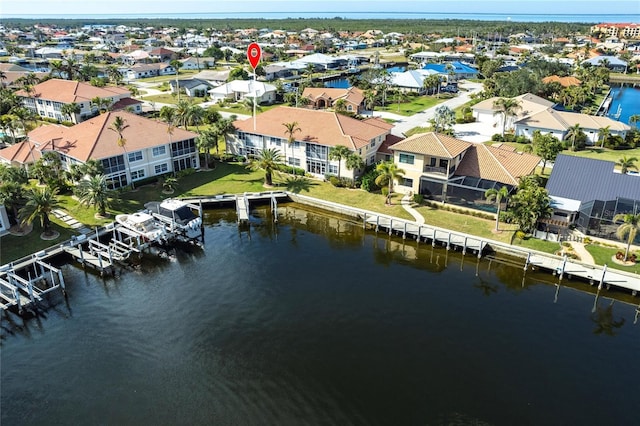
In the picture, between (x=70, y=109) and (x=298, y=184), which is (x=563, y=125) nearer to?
(x=298, y=184)

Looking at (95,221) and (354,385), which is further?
(95,221)

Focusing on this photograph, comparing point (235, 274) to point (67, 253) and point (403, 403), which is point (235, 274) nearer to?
point (67, 253)

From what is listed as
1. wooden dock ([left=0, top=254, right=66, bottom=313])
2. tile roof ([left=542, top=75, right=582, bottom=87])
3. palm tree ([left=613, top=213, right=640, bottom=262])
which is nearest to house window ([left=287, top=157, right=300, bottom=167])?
wooden dock ([left=0, top=254, right=66, bottom=313])

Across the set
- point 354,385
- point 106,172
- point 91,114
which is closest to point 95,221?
point 106,172

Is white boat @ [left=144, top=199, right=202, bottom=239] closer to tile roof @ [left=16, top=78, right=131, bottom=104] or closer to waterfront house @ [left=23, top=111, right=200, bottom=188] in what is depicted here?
waterfront house @ [left=23, top=111, right=200, bottom=188]

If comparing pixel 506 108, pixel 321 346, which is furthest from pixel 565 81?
pixel 321 346

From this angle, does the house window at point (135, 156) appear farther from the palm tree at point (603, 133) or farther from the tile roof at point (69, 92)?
the palm tree at point (603, 133)
